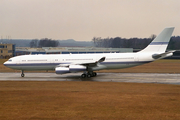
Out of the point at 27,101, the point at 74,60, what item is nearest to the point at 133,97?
the point at 27,101

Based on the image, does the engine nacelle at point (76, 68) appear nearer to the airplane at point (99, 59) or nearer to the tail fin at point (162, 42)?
the airplane at point (99, 59)

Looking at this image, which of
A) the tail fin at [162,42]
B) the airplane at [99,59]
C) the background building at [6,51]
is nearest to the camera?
the airplane at [99,59]

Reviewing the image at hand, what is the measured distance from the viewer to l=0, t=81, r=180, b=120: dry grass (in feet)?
43.4

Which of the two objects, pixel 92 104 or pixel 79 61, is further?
pixel 79 61

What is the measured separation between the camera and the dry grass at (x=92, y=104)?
13.2 metres

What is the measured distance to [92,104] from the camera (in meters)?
15.9

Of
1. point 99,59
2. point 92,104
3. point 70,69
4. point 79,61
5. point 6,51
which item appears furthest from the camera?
point 6,51

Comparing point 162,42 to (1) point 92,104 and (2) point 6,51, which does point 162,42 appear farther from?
(2) point 6,51

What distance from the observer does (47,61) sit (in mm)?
32281

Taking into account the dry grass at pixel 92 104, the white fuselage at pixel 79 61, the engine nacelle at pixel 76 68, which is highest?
the white fuselage at pixel 79 61

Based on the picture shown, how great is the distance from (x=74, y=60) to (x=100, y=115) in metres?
19.4

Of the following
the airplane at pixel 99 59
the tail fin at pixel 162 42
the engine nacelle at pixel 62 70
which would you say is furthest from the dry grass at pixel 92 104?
the tail fin at pixel 162 42

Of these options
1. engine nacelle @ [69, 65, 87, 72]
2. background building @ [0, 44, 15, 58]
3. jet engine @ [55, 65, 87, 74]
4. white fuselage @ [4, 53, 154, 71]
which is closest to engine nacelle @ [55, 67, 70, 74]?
jet engine @ [55, 65, 87, 74]

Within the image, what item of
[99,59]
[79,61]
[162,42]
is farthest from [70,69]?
[162,42]
